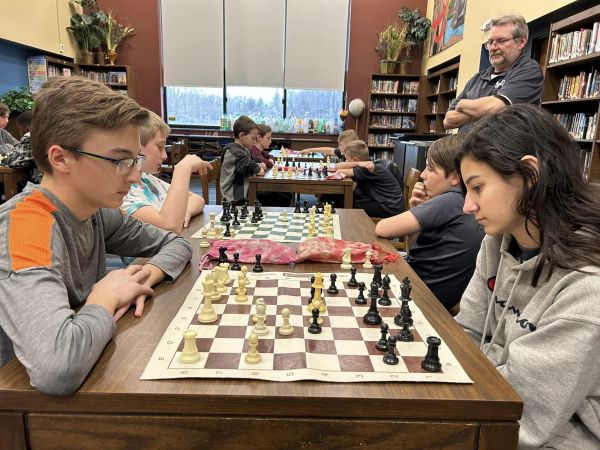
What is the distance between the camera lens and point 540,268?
1141 millimetres

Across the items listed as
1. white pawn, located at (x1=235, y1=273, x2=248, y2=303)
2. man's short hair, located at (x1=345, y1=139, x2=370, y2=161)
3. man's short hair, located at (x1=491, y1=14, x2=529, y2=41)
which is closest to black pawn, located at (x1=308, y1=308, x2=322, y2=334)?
white pawn, located at (x1=235, y1=273, x2=248, y2=303)

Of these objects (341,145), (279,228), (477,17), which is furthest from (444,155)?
(477,17)

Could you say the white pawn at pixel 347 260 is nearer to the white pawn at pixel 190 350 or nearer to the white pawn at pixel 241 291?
the white pawn at pixel 241 291

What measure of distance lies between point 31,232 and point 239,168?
3414 mm

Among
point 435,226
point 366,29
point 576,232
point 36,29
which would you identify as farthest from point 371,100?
point 576,232

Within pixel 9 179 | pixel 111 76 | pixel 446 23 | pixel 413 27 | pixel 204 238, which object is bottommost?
pixel 9 179

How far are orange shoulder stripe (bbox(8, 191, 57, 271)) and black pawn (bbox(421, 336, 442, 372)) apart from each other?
868 millimetres

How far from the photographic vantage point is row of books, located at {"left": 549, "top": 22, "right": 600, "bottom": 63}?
3816 millimetres

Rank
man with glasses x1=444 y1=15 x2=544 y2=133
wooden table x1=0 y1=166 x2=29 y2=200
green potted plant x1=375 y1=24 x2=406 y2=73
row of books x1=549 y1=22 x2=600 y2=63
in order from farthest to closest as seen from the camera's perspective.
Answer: green potted plant x1=375 y1=24 x2=406 y2=73 < wooden table x1=0 y1=166 x2=29 y2=200 < row of books x1=549 y1=22 x2=600 y2=63 < man with glasses x1=444 y1=15 x2=544 y2=133

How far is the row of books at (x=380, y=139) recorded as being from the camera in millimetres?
9484

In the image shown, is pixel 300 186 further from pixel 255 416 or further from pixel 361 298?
pixel 255 416

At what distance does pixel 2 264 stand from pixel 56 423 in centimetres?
36

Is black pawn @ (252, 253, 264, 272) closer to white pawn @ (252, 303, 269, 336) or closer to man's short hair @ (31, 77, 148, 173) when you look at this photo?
white pawn @ (252, 303, 269, 336)

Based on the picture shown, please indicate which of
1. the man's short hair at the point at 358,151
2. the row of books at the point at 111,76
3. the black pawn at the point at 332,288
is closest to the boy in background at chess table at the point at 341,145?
the man's short hair at the point at 358,151
